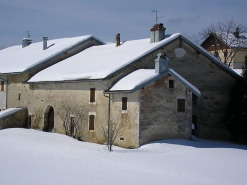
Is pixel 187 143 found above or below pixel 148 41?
below

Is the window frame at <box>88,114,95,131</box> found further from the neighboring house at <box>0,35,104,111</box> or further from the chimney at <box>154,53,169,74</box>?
the neighboring house at <box>0,35,104,111</box>

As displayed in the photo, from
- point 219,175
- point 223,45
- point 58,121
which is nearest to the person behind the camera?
point 219,175

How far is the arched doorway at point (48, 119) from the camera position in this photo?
97.2ft

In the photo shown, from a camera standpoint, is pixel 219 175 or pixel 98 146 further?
pixel 98 146


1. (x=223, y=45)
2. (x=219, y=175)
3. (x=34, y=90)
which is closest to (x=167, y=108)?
(x=219, y=175)

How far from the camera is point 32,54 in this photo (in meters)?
37.1

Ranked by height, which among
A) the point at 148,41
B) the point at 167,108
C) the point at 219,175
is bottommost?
the point at 219,175

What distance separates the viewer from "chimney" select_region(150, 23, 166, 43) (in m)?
26.8

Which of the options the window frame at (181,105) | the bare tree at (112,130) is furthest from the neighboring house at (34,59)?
the window frame at (181,105)

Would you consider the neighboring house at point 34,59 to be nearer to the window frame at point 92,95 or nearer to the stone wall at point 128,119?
the window frame at point 92,95

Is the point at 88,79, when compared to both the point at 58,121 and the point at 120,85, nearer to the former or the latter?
the point at 120,85

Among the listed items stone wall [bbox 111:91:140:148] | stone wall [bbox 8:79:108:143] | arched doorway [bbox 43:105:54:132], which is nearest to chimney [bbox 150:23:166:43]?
stone wall [bbox 8:79:108:143]

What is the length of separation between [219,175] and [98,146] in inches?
355

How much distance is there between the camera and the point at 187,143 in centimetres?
2256
